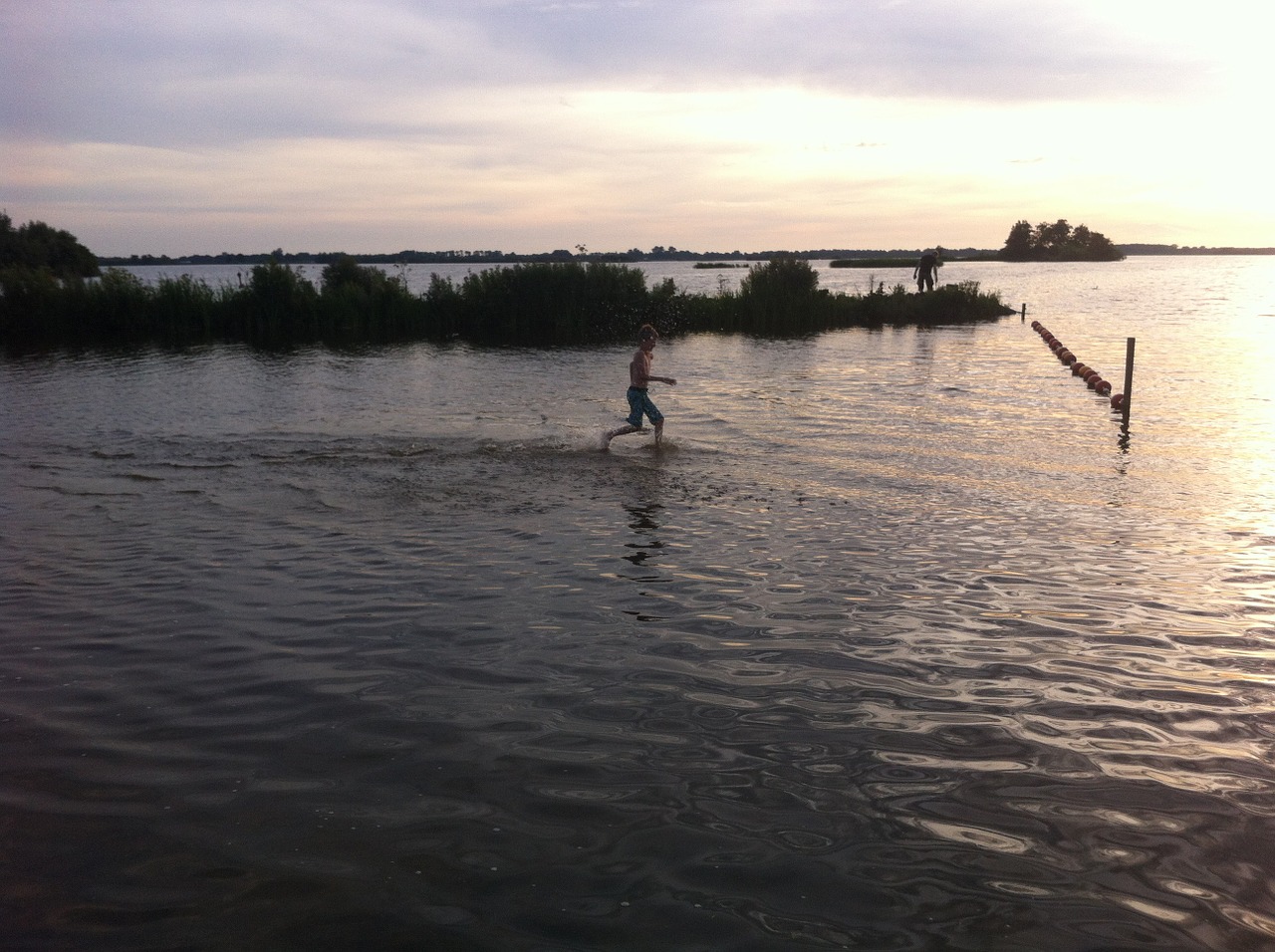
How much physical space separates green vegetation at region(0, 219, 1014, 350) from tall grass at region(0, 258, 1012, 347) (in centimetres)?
5

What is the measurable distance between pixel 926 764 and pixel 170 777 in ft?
14.5

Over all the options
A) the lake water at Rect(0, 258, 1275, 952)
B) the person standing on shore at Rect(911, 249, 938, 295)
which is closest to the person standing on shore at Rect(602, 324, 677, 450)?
the lake water at Rect(0, 258, 1275, 952)

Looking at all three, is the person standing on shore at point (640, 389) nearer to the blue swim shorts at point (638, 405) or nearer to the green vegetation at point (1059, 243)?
the blue swim shorts at point (638, 405)

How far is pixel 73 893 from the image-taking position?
445cm

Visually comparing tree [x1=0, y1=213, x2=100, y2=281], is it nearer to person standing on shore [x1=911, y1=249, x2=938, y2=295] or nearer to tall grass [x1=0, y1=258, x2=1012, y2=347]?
tall grass [x1=0, y1=258, x2=1012, y2=347]

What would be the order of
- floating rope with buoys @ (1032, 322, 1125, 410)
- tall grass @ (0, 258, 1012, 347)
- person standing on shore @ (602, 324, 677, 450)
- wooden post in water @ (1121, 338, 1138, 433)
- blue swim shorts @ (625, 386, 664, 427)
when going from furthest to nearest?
1. tall grass @ (0, 258, 1012, 347)
2. floating rope with buoys @ (1032, 322, 1125, 410)
3. wooden post in water @ (1121, 338, 1138, 433)
4. blue swim shorts @ (625, 386, 664, 427)
5. person standing on shore @ (602, 324, 677, 450)

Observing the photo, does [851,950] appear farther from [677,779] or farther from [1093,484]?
[1093,484]

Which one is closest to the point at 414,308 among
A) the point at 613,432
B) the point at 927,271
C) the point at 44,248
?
the point at 927,271

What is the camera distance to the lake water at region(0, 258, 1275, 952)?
440 cm

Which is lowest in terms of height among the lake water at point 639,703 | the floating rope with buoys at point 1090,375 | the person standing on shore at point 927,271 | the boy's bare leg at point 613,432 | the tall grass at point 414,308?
the lake water at point 639,703

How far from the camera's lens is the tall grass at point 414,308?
127 ft

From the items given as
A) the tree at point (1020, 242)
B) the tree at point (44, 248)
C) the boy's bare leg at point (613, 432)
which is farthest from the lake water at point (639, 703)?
the tree at point (1020, 242)

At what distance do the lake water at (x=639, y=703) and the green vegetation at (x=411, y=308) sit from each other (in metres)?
26.3

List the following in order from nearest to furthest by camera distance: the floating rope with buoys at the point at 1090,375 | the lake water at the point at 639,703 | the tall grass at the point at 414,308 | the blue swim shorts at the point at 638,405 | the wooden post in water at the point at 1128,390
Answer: the lake water at the point at 639,703, the blue swim shorts at the point at 638,405, the wooden post in water at the point at 1128,390, the floating rope with buoys at the point at 1090,375, the tall grass at the point at 414,308
